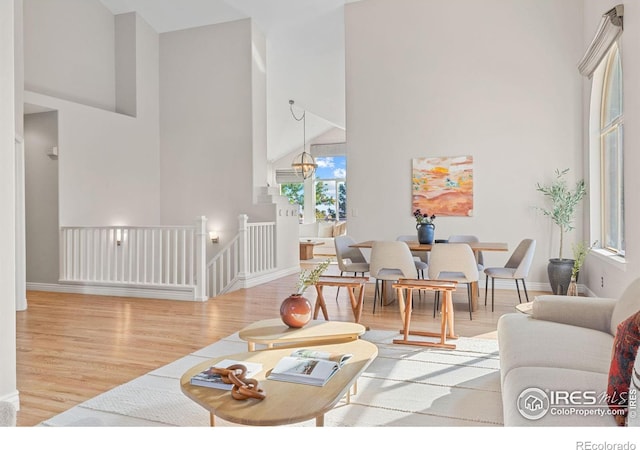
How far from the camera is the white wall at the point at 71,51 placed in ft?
23.1

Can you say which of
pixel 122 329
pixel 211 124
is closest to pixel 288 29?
pixel 211 124

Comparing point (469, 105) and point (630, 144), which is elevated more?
point (469, 105)

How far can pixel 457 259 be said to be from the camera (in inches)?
192

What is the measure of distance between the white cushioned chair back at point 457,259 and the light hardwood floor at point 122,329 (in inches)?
18.8

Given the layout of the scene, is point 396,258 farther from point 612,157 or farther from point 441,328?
point 612,157

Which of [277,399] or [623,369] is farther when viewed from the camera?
[277,399]

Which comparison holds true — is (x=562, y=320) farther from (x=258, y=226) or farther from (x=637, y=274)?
(x=258, y=226)

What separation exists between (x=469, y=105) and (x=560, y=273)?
2.52 metres

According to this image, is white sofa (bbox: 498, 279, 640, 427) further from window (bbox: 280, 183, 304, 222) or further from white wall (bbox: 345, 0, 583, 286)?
window (bbox: 280, 183, 304, 222)

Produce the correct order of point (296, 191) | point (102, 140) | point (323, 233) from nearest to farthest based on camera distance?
point (102, 140)
point (323, 233)
point (296, 191)

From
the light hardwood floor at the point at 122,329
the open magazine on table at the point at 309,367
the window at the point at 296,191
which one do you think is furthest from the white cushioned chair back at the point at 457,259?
the window at the point at 296,191

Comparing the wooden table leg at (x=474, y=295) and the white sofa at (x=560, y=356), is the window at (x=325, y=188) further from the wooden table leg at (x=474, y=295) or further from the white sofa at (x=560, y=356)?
the white sofa at (x=560, y=356)

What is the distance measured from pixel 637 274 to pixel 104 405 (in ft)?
13.1

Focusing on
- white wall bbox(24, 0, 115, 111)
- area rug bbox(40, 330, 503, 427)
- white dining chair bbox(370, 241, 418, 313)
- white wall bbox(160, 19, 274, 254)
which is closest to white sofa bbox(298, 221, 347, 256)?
white wall bbox(160, 19, 274, 254)
